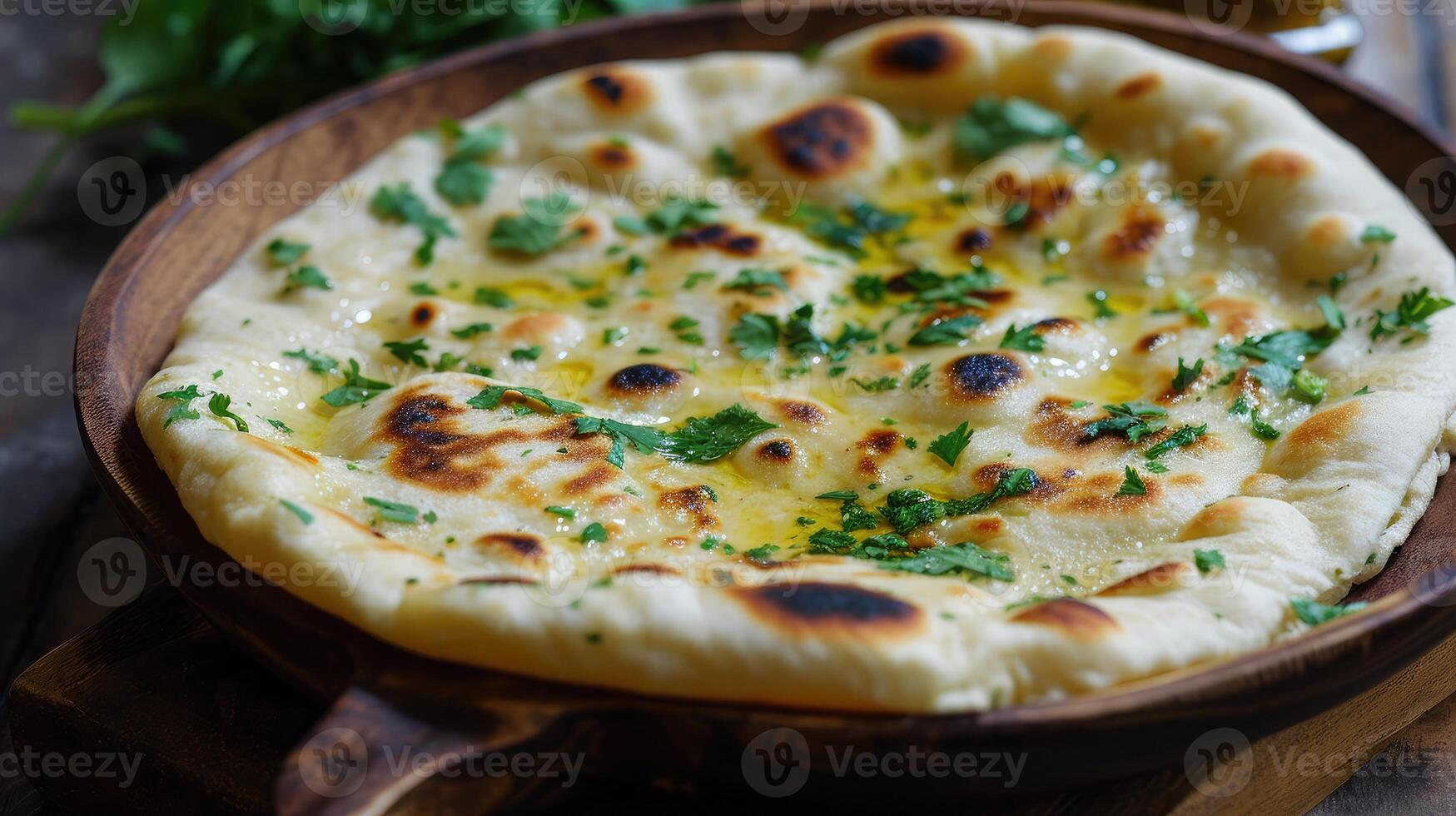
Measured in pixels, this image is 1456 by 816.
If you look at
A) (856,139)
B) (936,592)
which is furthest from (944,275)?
(936,592)

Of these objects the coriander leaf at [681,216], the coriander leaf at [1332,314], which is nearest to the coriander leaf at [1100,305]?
the coriander leaf at [1332,314]

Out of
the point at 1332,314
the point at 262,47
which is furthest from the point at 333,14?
the point at 1332,314

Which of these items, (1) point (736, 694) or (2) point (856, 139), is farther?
(2) point (856, 139)

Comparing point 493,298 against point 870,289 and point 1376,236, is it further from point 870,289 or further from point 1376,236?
point 1376,236

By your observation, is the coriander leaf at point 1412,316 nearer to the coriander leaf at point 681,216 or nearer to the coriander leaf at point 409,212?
the coriander leaf at point 681,216

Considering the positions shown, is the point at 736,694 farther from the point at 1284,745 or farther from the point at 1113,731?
the point at 1284,745

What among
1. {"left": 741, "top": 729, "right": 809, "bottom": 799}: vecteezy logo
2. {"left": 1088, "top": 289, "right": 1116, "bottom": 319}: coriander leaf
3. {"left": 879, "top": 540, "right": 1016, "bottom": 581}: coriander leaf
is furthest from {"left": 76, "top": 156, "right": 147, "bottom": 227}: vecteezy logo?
{"left": 741, "top": 729, "right": 809, "bottom": 799}: vecteezy logo

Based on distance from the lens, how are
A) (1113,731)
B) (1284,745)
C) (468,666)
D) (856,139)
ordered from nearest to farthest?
(1113,731)
(468,666)
(1284,745)
(856,139)

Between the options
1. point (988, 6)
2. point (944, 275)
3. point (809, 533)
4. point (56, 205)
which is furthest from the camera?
point (56, 205)
